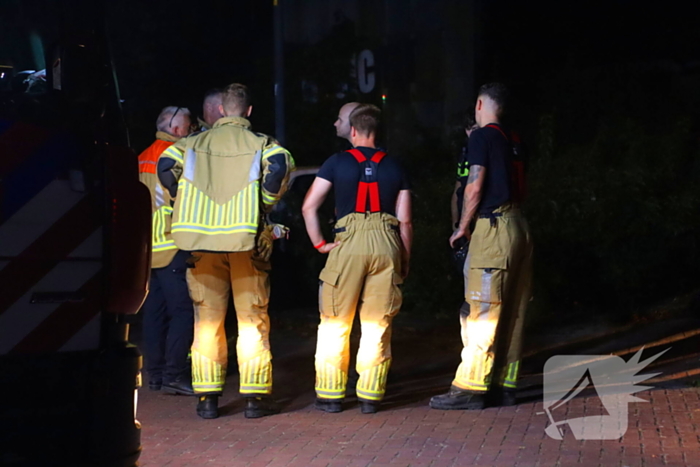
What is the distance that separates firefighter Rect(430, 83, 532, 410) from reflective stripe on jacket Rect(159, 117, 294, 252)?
1210 millimetres

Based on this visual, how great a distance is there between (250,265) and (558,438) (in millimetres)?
2064

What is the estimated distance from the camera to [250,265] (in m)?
6.14

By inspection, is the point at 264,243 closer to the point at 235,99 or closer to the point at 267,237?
the point at 267,237

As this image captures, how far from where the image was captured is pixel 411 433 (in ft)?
18.9

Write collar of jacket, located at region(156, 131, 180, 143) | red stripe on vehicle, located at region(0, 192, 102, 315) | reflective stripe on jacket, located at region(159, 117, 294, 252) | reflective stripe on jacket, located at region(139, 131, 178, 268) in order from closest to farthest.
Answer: red stripe on vehicle, located at region(0, 192, 102, 315)
reflective stripe on jacket, located at region(159, 117, 294, 252)
reflective stripe on jacket, located at region(139, 131, 178, 268)
collar of jacket, located at region(156, 131, 180, 143)

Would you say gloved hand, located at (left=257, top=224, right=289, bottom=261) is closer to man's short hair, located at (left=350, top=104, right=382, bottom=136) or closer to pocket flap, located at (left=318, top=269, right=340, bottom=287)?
pocket flap, located at (left=318, top=269, right=340, bottom=287)

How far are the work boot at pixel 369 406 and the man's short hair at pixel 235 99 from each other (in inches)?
76.9

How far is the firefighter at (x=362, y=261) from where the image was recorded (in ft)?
20.4

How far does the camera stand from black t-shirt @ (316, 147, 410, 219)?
621 cm

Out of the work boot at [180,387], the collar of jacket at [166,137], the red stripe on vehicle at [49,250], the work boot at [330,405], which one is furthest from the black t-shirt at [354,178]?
the red stripe on vehicle at [49,250]

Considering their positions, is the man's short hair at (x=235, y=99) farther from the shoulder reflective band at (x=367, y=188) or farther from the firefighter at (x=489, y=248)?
the firefighter at (x=489, y=248)

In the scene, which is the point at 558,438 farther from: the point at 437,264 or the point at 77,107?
the point at 437,264

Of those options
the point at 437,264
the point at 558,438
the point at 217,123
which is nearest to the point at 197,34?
the point at 437,264

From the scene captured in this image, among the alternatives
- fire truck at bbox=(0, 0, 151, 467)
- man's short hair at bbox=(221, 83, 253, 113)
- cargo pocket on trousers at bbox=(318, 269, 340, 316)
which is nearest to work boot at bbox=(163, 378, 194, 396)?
cargo pocket on trousers at bbox=(318, 269, 340, 316)
